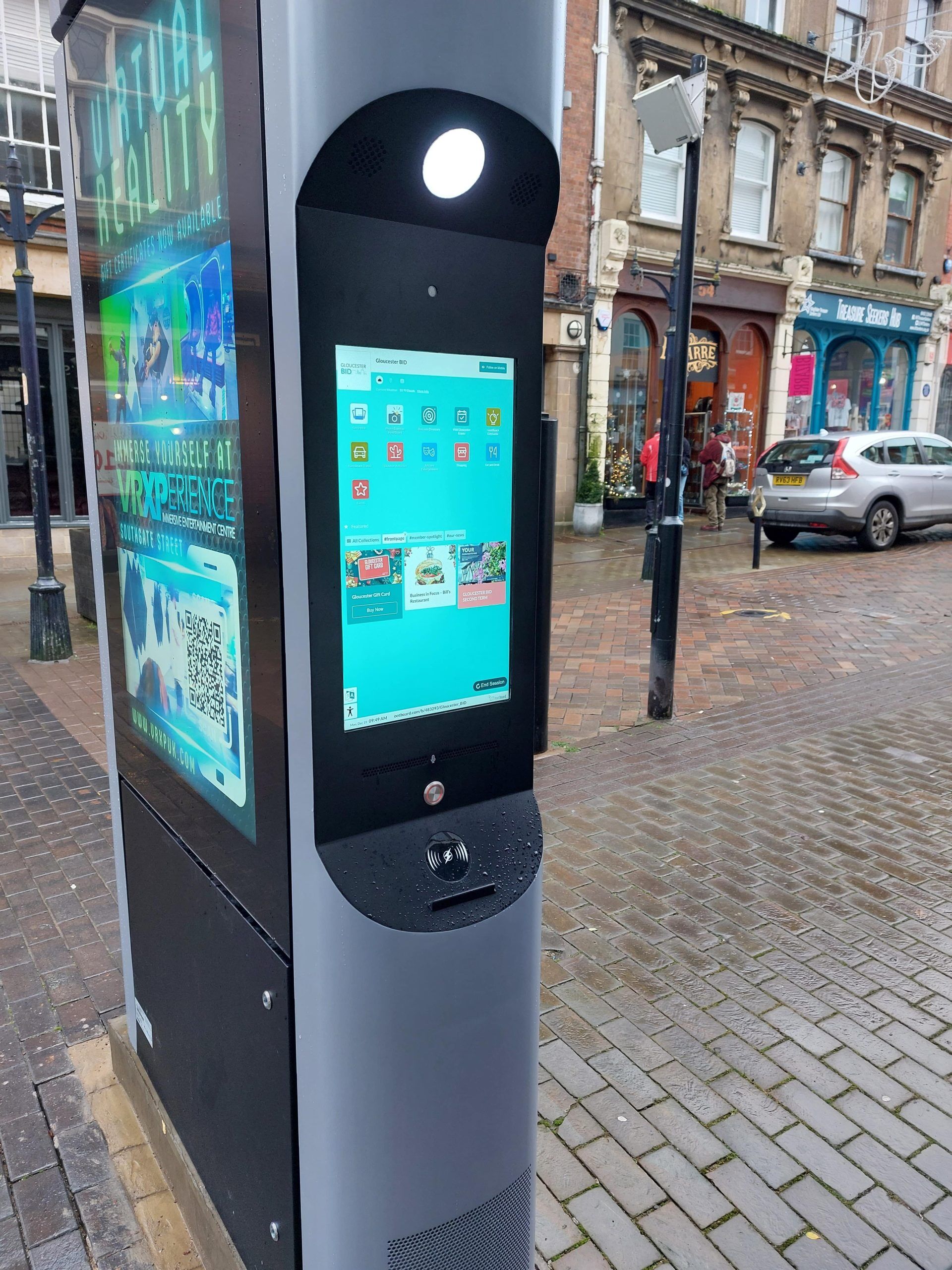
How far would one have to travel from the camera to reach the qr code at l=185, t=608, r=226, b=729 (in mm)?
1948

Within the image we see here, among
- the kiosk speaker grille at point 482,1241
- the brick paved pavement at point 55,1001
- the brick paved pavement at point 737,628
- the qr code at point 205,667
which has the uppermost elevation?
the qr code at point 205,667

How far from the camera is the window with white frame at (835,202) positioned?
20.2 meters

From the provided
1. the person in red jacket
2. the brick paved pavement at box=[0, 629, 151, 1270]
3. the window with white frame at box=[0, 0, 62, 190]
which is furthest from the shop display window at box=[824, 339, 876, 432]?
the brick paved pavement at box=[0, 629, 151, 1270]

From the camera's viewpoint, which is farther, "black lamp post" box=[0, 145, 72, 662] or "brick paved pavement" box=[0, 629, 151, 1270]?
"black lamp post" box=[0, 145, 72, 662]

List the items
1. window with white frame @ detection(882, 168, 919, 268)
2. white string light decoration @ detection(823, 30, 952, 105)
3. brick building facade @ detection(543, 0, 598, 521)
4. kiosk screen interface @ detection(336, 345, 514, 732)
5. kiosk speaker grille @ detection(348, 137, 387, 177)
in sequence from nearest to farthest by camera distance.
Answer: kiosk speaker grille @ detection(348, 137, 387, 177), kiosk screen interface @ detection(336, 345, 514, 732), brick building facade @ detection(543, 0, 598, 521), white string light decoration @ detection(823, 30, 952, 105), window with white frame @ detection(882, 168, 919, 268)

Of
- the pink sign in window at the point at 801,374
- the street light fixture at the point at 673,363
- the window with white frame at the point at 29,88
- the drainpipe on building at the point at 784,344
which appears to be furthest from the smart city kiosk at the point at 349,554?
the pink sign in window at the point at 801,374

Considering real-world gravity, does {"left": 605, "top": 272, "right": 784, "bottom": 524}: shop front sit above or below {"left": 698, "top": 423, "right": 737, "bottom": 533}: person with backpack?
above

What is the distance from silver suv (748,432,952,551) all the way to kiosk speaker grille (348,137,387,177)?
1348 cm

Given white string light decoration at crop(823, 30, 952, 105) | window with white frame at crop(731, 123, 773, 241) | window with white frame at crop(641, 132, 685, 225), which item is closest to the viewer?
window with white frame at crop(641, 132, 685, 225)

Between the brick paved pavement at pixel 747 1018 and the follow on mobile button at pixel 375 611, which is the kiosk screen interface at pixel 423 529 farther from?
the brick paved pavement at pixel 747 1018

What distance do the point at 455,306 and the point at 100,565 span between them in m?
1.40

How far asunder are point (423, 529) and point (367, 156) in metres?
0.62

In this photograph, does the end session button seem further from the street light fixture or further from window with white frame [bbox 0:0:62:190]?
window with white frame [bbox 0:0:62:190]

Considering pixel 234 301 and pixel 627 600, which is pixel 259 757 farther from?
pixel 627 600
